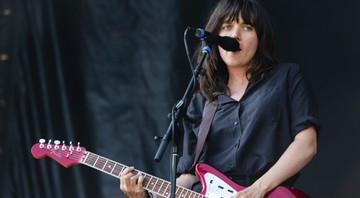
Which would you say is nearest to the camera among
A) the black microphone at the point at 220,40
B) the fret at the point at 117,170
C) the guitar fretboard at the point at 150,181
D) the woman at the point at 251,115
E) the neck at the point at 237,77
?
the black microphone at the point at 220,40

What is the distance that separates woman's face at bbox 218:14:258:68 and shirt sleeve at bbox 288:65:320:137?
0.75ft

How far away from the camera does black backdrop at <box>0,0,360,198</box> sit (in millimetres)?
4695

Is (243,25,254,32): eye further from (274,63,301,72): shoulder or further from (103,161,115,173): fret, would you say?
(103,161,115,173): fret

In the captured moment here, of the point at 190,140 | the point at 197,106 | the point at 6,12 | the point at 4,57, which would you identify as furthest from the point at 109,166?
the point at 6,12

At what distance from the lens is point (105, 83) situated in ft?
15.6

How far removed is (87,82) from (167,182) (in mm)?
1242

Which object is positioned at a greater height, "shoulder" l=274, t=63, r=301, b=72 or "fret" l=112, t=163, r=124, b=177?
"shoulder" l=274, t=63, r=301, b=72

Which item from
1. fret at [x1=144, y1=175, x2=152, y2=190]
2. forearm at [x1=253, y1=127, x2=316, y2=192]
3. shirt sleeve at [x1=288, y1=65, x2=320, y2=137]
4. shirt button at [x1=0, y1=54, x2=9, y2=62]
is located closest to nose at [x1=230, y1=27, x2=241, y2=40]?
shirt sleeve at [x1=288, y1=65, x2=320, y2=137]

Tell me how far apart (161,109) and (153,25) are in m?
0.50

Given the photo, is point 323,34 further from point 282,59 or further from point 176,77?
point 176,77

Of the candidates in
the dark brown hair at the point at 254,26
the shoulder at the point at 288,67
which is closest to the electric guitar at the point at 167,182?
the dark brown hair at the point at 254,26

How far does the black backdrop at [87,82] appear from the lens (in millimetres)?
4695

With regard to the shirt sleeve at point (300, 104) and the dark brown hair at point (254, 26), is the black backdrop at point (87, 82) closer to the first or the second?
the dark brown hair at point (254, 26)

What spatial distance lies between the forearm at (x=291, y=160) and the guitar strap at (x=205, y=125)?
1.30ft
